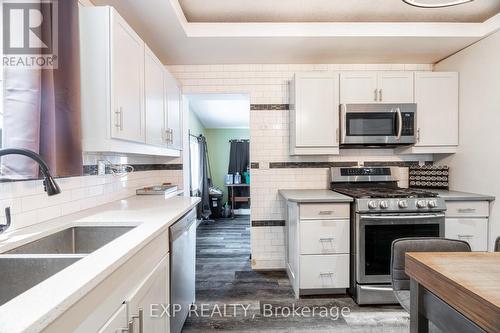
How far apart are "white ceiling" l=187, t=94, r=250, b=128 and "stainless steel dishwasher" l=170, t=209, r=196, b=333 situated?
7.42 feet

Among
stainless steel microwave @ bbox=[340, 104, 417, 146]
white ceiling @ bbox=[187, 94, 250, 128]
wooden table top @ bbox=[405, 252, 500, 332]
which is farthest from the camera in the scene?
white ceiling @ bbox=[187, 94, 250, 128]

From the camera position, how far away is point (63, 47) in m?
1.35

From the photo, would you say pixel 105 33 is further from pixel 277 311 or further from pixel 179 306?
pixel 277 311

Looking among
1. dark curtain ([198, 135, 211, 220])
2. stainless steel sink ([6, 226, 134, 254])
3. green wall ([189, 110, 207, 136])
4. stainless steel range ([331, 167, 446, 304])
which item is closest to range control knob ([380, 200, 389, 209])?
stainless steel range ([331, 167, 446, 304])

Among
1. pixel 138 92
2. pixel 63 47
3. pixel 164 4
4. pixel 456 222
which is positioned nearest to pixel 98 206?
pixel 138 92

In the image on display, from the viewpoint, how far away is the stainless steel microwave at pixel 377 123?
2652mm

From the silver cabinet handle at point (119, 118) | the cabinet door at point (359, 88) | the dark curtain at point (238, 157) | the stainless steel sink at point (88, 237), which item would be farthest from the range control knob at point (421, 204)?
the dark curtain at point (238, 157)

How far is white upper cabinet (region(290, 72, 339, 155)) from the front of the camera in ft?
8.78

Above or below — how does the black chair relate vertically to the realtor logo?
below

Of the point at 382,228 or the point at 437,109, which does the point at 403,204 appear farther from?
the point at 437,109

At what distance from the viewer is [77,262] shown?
2.84 feet

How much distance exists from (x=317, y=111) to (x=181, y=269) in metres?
1.94

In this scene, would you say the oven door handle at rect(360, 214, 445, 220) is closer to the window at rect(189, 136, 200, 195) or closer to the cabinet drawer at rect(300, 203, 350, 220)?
the cabinet drawer at rect(300, 203, 350, 220)

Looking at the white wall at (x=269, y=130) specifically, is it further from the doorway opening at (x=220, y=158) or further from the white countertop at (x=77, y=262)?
the doorway opening at (x=220, y=158)
